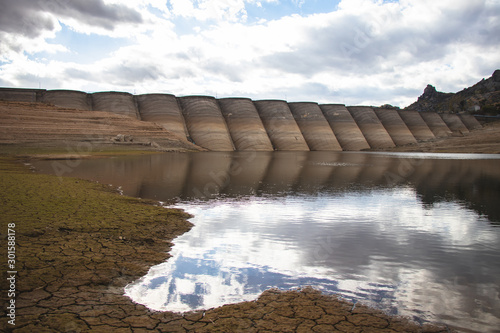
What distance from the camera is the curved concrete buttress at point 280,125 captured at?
2938 inches

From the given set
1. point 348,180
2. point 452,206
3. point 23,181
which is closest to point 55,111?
point 23,181

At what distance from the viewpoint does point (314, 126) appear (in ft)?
265

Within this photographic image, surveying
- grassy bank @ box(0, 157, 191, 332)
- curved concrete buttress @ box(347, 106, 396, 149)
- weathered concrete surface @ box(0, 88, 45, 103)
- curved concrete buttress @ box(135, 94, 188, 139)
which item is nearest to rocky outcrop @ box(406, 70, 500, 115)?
curved concrete buttress @ box(347, 106, 396, 149)

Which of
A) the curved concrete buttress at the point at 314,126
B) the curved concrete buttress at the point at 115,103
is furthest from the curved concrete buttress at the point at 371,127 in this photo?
the curved concrete buttress at the point at 115,103

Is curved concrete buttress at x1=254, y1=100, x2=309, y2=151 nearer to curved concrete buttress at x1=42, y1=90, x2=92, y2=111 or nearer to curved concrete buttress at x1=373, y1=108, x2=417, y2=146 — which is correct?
curved concrete buttress at x1=373, y1=108, x2=417, y2=146

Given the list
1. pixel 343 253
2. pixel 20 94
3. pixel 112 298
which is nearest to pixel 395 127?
pixel 20 94

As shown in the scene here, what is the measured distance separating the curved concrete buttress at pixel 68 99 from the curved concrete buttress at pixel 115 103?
5.25 ft

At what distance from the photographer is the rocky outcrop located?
11131 cm

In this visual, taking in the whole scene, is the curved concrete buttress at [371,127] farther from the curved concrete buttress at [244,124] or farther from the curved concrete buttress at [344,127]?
the curved concrete buttress at [244,124]

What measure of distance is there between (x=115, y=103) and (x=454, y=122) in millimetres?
92674

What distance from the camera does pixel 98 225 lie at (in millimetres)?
8117

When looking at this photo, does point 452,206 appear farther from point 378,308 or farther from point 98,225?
point 98,225

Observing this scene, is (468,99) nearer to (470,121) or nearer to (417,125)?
(470,121)

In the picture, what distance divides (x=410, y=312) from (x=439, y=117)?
112299mm
